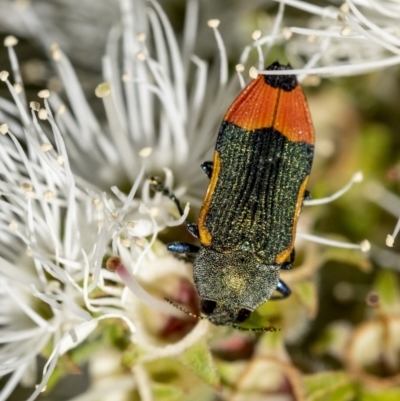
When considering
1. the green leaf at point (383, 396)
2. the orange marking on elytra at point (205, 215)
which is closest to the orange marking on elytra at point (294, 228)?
the orange marking on elytra at point (205, 215)

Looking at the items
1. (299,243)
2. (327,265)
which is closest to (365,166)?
(327,265)

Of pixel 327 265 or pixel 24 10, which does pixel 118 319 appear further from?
pixel 24 10

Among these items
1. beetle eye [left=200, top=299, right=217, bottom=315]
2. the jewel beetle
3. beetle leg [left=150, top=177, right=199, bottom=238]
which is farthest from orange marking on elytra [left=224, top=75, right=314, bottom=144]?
beetle eye [left=200, top=299, right=217, bottom=315]

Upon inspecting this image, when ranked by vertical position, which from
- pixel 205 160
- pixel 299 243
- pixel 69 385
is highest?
pixel 205 160

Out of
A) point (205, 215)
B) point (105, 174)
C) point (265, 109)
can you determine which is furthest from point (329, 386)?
point (105, 174)

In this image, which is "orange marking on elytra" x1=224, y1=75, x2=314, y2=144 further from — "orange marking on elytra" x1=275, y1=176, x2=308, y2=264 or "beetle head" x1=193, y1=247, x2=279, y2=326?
"beetle head" x1=193, y1=247, x2=279, y2=326

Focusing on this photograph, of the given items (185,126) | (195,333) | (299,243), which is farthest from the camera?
(185,126)

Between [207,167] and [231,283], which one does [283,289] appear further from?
[207,167]
